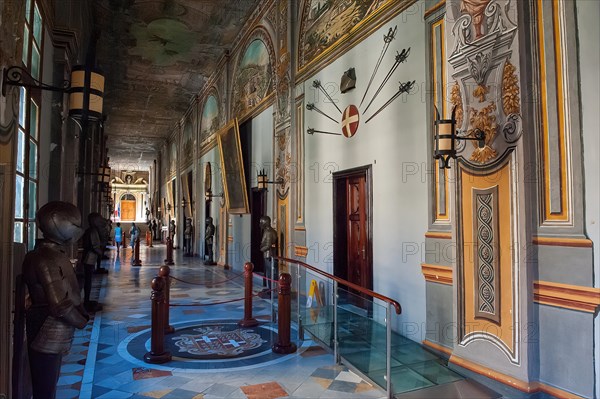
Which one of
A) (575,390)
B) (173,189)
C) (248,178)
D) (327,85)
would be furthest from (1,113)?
(173,189)

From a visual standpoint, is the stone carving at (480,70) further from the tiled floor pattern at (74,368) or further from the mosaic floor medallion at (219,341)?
the tiled floor pattern at (74,368)

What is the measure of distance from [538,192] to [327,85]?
4509 mm

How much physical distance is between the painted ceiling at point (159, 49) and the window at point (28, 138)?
5.98 meters

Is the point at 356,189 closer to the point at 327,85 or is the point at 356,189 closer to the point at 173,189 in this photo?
the point at 327,85

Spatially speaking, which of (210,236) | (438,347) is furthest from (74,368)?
(210,236)

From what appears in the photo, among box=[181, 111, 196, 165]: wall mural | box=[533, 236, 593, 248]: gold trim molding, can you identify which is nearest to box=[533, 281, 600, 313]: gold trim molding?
box=[533, 236, 593, 248]: gold trim molding

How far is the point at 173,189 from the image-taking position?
24250mm

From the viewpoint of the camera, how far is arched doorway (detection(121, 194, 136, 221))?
38.9 metres

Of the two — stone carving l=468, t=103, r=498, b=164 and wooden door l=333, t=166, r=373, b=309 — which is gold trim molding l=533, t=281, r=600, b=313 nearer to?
stone carving l=468, t=103, r=498, b=164

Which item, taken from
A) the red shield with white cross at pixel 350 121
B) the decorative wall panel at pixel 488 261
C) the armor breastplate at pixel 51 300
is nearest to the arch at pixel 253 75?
the red shield with white cross at pixel 350 121

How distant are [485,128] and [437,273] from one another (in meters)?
1.75

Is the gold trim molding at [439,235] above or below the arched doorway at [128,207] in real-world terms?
below

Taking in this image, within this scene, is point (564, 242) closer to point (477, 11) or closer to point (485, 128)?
point (485, 128)

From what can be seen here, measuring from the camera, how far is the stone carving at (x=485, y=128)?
3627mm
